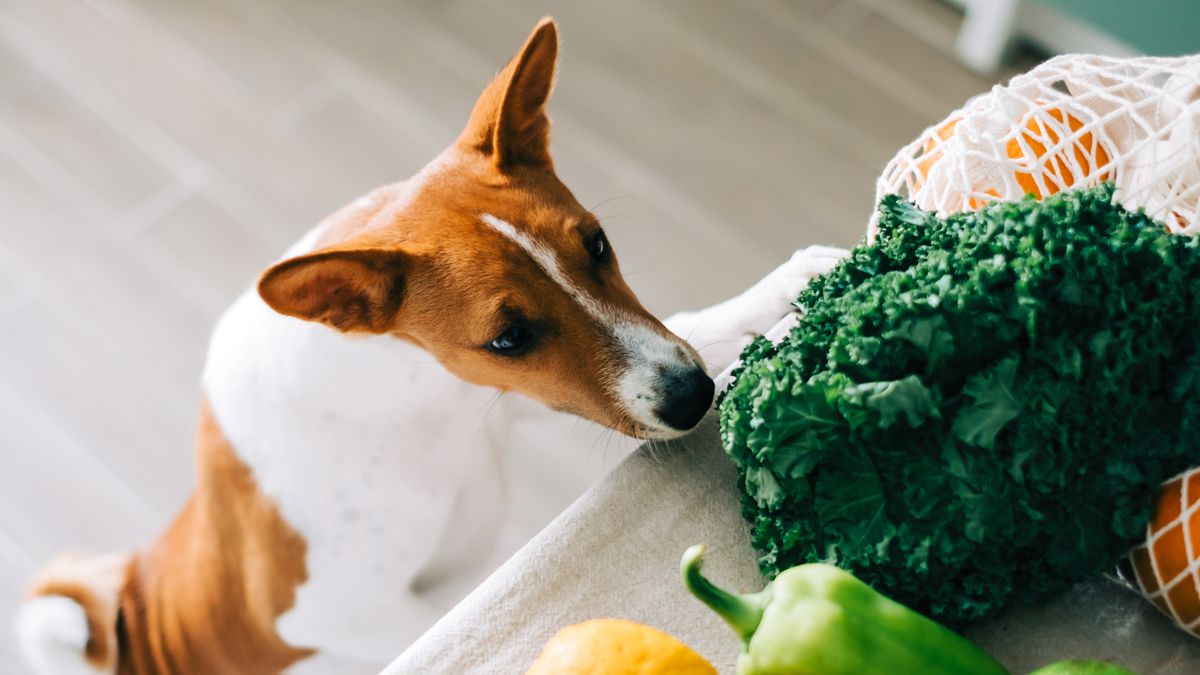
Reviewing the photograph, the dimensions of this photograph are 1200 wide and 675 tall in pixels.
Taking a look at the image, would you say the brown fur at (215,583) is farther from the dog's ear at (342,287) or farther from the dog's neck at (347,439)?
Answer: the dog's ear at (342,287)

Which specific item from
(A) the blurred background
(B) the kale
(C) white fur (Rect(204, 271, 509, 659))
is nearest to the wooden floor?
(A) the blurred background

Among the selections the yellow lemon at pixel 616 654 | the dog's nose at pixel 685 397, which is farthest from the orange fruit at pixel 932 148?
the yellow lemon at pixel 616 654

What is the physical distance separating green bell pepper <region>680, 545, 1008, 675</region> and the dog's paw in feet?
1.20

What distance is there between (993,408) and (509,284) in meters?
0.54

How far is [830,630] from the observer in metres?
0.68

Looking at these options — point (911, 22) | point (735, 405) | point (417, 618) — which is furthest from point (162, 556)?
point (911, 22)

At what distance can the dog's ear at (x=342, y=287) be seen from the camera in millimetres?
1007

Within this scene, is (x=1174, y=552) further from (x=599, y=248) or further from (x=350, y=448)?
(x=350, y=448)

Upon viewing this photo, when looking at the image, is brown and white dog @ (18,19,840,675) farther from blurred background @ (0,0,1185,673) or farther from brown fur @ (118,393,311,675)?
blurred background @ (0,0,1185,673)

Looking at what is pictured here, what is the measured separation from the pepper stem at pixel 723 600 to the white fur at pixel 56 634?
934 mm

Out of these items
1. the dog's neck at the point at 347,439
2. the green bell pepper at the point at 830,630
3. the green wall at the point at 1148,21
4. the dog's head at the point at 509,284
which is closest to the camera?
the green bell pepper at the point at 830,630

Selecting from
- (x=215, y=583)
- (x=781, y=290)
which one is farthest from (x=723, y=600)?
(x=215, y=583)

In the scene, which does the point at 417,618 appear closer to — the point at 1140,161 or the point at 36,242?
the point at 1140,161

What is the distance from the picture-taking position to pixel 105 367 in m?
2.08
